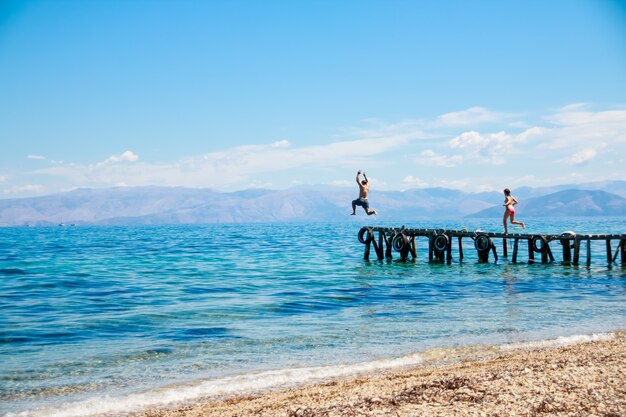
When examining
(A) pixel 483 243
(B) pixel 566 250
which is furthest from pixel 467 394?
(B) pixel 566 250

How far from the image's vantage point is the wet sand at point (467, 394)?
7.14 metres

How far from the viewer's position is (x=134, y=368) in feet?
36.9

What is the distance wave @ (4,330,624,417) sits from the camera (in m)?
8.77

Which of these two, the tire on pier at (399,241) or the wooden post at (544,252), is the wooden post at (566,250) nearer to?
the wooden post at (544,252)

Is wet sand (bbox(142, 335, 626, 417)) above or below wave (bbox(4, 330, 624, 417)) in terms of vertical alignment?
above

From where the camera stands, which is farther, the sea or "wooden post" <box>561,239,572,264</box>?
"wooden post" <box>561,239,572,264</box>

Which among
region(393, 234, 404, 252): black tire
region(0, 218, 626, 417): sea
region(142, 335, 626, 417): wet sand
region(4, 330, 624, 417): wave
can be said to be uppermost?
region(393, 234, 404, 252): black tire

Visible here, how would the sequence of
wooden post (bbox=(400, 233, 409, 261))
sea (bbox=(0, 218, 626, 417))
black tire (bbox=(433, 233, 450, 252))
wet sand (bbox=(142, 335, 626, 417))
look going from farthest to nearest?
wooden post (bbox=(400, 233, 409, 261)), black tire (bbox=(433, 233, 450, 252)), sea (bbox=(0, 218, 626, 417)), wet sand (bbox=(142, 335, 626, 417))

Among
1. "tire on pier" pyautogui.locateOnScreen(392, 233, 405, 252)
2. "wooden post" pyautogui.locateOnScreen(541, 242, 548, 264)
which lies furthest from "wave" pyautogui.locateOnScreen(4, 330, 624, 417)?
"tire on pier" pyautogui.locateOnScreen(392, 233, 405, 252)

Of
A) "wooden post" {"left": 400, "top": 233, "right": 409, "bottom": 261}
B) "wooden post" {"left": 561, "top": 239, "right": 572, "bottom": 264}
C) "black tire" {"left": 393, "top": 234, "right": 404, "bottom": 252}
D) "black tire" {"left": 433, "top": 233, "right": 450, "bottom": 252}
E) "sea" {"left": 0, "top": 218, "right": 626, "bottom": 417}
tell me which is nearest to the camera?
"sea" {"left": 0, "top": 218, "right": 626, "bottom": 417}

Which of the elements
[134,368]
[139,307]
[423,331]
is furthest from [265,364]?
[139,307]

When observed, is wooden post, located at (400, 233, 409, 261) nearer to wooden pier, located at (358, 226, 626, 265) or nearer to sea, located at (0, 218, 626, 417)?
wooden pier, located at (358, 226, 626, 265)

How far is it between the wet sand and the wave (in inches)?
16.6

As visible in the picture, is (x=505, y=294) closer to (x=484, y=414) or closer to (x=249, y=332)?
(x=249, y=332)
